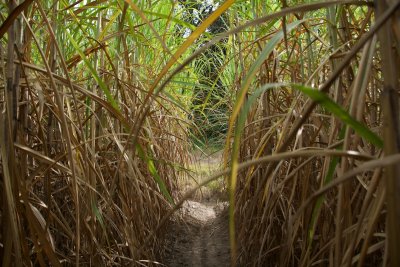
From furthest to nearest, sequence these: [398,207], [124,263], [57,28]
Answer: [124,263]
[57,28]
[398,207]

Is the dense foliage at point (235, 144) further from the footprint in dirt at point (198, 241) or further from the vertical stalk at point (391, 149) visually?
the footprint in dirt at point (198, 241)

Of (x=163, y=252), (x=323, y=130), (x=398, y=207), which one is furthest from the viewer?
(x=163, y=252)

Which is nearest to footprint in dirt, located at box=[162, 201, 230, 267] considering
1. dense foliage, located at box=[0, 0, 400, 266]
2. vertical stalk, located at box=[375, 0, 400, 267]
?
dense foliage, located at box=[0, 0, 400, 266]

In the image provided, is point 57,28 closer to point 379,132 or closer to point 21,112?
point 21,112

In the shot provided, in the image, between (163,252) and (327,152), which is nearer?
(327,152)

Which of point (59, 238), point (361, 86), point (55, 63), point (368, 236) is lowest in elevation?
point (59, 238)

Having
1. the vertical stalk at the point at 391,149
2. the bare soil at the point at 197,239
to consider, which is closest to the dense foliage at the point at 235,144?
the vertical stalk at the point at 391,149

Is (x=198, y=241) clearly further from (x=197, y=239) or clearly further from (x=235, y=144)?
(x=235, y=144)

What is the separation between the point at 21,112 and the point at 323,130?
0.59 m

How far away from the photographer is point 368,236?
1.16 feet

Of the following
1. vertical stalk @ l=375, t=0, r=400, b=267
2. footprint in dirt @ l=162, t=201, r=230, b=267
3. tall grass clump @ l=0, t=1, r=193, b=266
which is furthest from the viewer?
footprint in dirt @ l=162, t=201, r=230, b=267

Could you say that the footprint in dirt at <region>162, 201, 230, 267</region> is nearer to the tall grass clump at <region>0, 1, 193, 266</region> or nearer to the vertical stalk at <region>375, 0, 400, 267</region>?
the tall grass clump at <region>0, 1, 193, 266</region>

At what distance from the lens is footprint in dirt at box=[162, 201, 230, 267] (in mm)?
1641

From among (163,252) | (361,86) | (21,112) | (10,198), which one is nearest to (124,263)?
(163,252)
